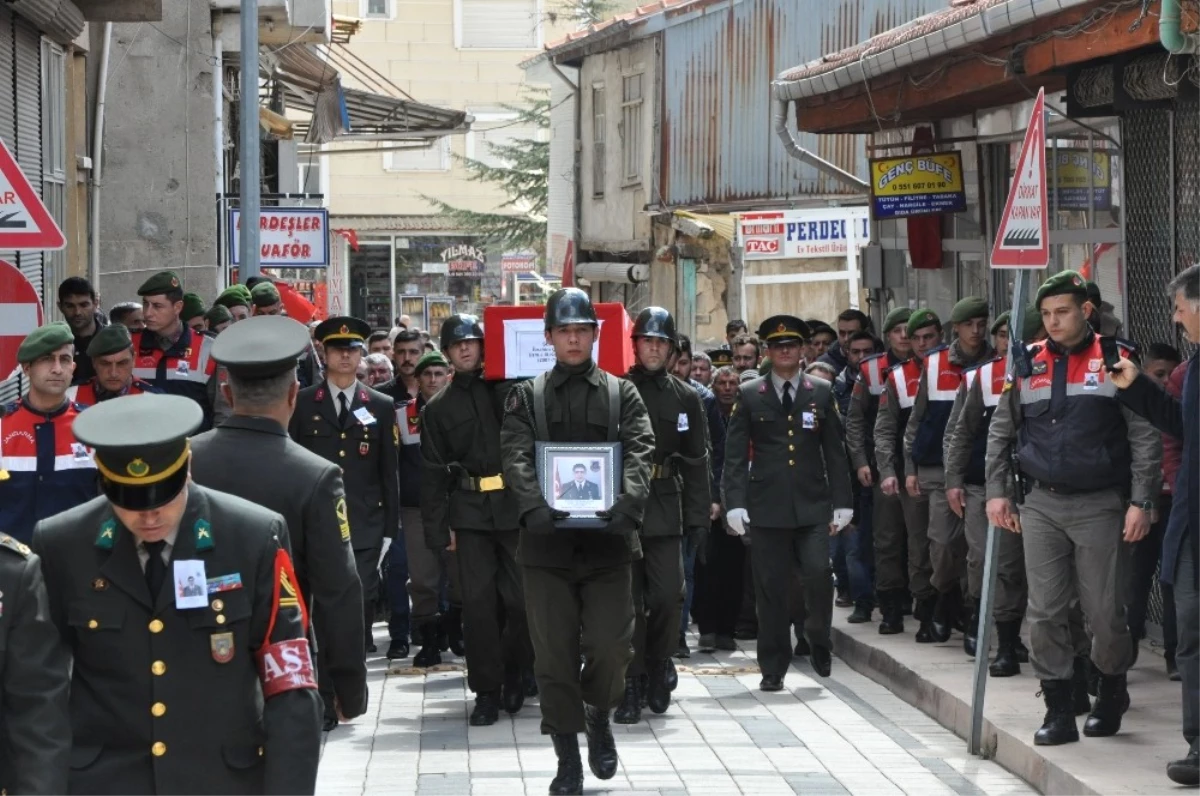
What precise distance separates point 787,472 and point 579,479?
352 cm

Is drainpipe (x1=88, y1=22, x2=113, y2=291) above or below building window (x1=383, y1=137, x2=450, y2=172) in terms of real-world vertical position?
below

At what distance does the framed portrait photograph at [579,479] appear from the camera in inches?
333

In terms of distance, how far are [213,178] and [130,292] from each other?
158 cm

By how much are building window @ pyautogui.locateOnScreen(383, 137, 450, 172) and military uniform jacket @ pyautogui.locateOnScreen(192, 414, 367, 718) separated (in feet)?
159

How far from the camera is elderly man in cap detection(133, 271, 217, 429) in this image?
11.8 metres

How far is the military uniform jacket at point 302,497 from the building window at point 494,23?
4950 centimetres

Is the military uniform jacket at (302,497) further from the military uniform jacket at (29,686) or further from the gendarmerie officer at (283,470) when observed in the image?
the military uniform jacket at (29,686)

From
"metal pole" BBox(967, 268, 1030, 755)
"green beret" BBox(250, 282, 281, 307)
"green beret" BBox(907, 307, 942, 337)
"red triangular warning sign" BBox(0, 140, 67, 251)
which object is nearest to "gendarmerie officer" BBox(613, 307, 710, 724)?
"metal pole" BBox(967, 268, 1030, 755)

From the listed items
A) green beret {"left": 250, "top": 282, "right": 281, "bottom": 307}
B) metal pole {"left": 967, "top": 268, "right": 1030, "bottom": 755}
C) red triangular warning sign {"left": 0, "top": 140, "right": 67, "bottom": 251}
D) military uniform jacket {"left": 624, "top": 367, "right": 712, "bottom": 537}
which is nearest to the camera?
red triangular warning sign {"left": 0, "top": 140, "right": 67, "bottom": 251}

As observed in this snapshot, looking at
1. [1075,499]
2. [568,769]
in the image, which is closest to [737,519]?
[1075,499]

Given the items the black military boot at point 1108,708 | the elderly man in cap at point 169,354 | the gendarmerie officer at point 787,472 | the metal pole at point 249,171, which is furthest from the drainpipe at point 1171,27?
the metal pole at point 249,171

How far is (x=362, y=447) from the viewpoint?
11.2m

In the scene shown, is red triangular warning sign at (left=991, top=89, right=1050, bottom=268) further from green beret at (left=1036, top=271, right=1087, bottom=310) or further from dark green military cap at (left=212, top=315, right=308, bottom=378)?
dark green military cap at (left=212, top=315, right=308, bottom=378)

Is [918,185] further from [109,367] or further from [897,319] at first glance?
[109,367]
